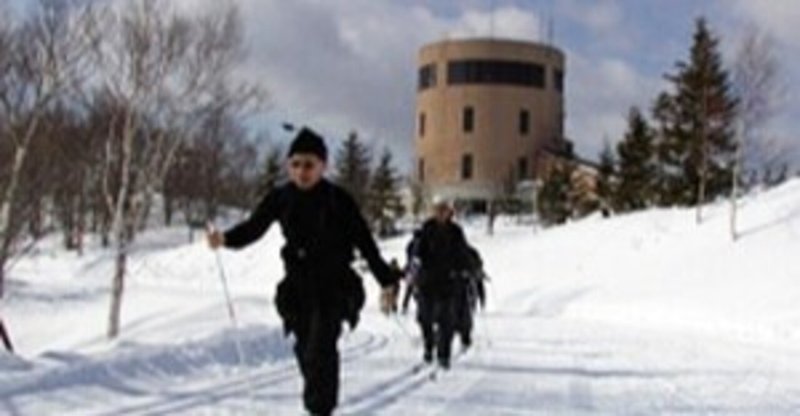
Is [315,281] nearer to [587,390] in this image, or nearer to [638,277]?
[587,390]

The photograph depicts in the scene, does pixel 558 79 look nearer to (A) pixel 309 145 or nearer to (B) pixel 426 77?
(B) pixel 426 77

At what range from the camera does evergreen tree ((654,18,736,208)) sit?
52.9 metres

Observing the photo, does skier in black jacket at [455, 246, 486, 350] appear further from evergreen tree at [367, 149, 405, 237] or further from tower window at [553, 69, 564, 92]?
tower window at [553, 69, 564, 92]

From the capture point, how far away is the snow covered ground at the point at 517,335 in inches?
458

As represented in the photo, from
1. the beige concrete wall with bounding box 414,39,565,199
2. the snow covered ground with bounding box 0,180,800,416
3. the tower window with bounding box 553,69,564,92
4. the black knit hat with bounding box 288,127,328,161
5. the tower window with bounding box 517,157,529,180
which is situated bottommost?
the snow covered ground with bounding box 0,180,800,416

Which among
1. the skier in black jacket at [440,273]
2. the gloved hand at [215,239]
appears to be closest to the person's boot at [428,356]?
the skier in black jacket at [440,273]

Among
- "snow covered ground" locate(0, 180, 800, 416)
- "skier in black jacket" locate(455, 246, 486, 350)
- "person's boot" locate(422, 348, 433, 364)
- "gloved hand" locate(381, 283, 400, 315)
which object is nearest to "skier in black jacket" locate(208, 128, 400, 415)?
"snow covered ground" locate(0, 180, 800, 416)

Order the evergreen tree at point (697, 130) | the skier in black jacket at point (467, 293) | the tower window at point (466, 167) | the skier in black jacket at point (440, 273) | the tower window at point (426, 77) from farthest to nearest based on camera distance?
the tower window at point (426, 77)
the tower window at point (466, 167)
the evergreen tree at point (697, 130)
the skier in black jacket at point (467, 293)
the skier in black jacket at point (440, 273)

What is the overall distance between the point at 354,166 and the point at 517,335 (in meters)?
57.9

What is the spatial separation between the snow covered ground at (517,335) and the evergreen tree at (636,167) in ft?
17.7

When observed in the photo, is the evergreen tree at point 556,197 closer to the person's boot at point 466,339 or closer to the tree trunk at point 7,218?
the tree trunk at point 7,218

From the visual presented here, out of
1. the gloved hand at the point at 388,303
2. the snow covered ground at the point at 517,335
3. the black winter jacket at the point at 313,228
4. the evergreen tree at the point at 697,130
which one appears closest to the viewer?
the black winter jacket at the point at 313,228

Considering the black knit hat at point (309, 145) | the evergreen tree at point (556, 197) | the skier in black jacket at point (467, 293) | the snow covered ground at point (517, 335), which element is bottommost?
the snow covered ground at point (517, 335)

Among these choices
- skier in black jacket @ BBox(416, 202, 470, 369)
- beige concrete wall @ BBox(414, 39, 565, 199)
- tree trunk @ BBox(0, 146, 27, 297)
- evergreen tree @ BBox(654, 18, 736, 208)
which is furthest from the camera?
beige concrete wall @ BBox(414, 39, 565, 199)
